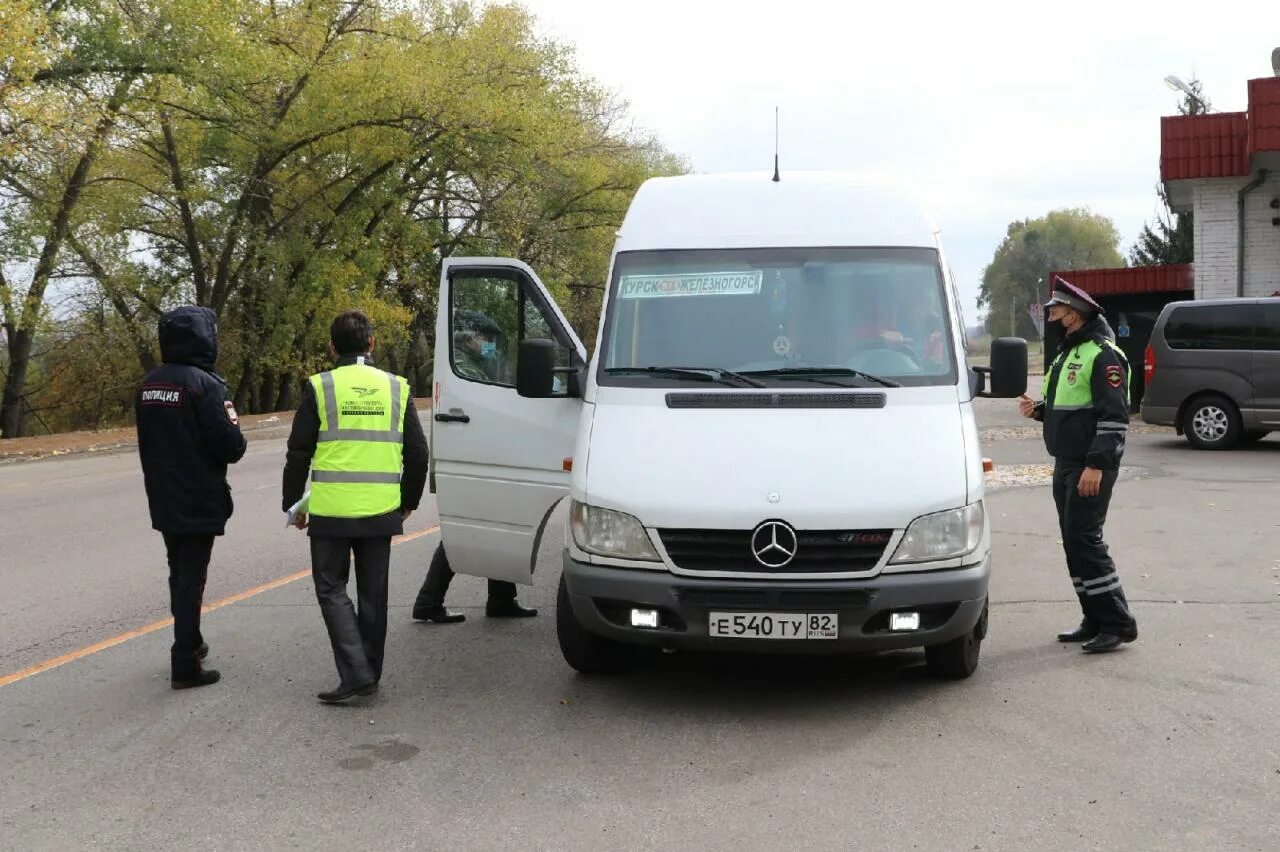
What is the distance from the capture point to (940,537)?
212 inches

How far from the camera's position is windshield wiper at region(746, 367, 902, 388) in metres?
5.97

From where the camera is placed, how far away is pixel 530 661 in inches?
260

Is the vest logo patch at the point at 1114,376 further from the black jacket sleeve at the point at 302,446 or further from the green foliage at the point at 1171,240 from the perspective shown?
the green foliage at the point at 1171,240

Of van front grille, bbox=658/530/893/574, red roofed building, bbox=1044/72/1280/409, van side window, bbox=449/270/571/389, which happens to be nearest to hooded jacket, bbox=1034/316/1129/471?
van front grille, bbox=658/530/893/574

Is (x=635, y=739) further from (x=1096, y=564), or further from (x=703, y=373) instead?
(x=1096, y=564)

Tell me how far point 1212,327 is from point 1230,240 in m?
6.68

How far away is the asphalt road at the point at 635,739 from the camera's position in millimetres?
4281

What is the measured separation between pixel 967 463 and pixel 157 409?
12.0ft

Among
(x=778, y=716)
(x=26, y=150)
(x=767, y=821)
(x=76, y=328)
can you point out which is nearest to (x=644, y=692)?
(x=778, y=716)

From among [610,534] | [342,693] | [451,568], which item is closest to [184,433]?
[342,693]

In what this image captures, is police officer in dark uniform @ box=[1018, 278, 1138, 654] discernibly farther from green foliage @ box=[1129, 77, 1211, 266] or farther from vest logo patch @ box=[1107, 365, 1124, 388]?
green foliage @ box=[1129, 77, 1211, 266]

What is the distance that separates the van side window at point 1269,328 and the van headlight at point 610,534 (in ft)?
47.6

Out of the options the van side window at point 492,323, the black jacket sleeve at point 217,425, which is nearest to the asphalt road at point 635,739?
the black jacket sleeve at point 217,425

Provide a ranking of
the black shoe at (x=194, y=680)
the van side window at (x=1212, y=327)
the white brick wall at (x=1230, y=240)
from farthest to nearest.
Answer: the white brick wall at (x=1230, y=240)
the van side window at (x=1212, y=327)
the black shoe at (x=194, y=680)
